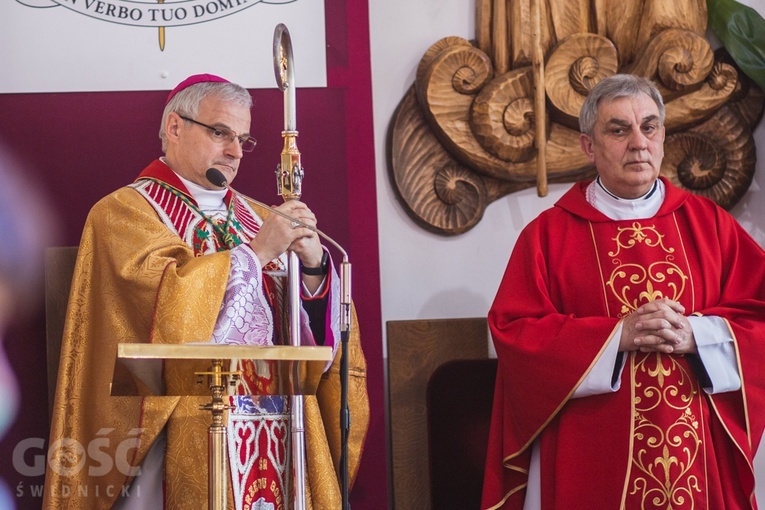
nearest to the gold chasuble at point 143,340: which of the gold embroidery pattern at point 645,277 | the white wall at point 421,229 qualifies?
the white wall at point 421,229

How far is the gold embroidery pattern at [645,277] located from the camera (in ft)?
11.5

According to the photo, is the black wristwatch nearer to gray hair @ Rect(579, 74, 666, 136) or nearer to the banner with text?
the banner with text

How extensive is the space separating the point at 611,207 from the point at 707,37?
148 cm

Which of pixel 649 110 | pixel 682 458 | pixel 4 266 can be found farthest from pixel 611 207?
pixel 4 266

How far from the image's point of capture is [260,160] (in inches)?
169

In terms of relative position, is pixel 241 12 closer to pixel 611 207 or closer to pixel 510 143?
pixel 510 143

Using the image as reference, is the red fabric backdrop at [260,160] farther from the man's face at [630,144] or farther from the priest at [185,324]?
the man's face at [630,144]

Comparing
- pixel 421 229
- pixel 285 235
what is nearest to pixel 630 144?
pixel 421 229

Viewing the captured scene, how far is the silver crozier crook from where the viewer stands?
3281mm

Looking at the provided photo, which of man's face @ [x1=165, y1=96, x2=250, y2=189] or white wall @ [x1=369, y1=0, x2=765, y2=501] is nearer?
man's face @ [x1=165, y1=96, x2=250, y2=189]

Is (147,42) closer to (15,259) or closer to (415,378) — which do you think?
(15,259)

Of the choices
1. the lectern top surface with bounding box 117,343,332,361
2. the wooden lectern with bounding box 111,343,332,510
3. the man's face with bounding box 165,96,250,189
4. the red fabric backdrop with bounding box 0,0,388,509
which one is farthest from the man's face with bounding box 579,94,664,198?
the lectern top surface with bounding box 117,343,332,361

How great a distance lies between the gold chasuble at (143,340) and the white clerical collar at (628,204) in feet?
3.61

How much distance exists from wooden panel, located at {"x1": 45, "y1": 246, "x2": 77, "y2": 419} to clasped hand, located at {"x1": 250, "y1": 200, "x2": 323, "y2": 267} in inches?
36.7
